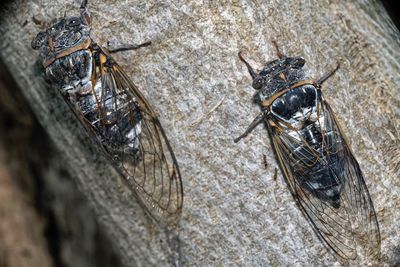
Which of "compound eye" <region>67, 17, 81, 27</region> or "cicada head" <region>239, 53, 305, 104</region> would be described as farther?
"compound eye" <region>67, 17, 81, 27</region>

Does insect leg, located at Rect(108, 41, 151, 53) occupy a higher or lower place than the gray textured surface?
higher

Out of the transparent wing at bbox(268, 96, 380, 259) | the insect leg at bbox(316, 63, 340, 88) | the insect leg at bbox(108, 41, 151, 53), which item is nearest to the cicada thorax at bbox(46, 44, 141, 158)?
the insect leg at bbox(108, 41, 151, 53)

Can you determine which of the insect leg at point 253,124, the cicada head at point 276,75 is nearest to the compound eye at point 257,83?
the cicada head at point 276,75

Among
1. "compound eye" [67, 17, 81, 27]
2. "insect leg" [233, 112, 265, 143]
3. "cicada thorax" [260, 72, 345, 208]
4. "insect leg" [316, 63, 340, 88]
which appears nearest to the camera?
"insect leg" [233, 112, 265, 143]

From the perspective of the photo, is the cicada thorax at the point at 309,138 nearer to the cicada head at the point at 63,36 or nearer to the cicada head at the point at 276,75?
the cicada head at the point at 276,75

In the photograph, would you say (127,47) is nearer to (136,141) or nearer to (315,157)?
(136,141)

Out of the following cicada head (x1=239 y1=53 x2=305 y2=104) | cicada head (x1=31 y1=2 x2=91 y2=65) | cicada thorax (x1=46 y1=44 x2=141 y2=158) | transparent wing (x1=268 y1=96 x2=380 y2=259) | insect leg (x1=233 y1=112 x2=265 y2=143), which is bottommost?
transparent wing (x1=268 y1=96 x2=380 y2=259)

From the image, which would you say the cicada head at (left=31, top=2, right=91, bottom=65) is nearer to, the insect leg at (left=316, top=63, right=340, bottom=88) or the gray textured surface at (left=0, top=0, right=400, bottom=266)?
the gray textured surface at (left=0, top=0, right=400, bottom=266)

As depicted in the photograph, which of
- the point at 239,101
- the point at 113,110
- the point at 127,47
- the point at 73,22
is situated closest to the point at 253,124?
the point at 239,101
